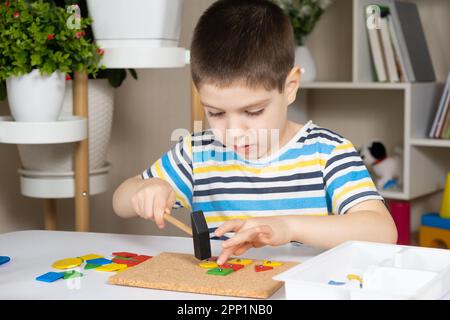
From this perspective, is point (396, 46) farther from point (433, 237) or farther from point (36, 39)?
point (36, 39)

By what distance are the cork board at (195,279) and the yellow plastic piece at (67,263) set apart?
93mm

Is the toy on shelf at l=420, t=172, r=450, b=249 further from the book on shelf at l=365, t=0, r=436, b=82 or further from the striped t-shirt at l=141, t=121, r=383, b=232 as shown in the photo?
the striped t-shirt at l=141, t=121, r=383, b=232

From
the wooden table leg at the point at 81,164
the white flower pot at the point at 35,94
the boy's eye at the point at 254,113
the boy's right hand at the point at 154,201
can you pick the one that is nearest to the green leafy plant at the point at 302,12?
the wooden table leg at the point at 81,164

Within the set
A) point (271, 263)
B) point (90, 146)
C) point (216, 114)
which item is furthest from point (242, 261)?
point (90, 146)

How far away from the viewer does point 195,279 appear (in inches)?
32.0

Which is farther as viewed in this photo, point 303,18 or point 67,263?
point 303,18

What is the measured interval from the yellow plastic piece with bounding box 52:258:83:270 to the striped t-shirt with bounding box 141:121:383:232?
33cm

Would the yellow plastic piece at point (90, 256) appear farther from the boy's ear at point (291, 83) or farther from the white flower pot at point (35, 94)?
the white flower pot at point (35, 94)

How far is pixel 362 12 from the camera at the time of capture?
2227 mm

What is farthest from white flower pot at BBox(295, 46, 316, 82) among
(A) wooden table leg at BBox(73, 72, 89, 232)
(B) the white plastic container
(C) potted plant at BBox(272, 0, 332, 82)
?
(B) the white plastic container

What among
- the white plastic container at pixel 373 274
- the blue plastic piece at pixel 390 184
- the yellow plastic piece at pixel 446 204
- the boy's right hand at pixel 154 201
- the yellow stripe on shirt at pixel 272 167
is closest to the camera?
the white plastic container at pixel 373 274

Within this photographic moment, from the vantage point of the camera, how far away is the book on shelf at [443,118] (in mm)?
2174

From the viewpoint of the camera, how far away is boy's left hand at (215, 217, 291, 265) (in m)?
0.84

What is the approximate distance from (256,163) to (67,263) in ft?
1.37
